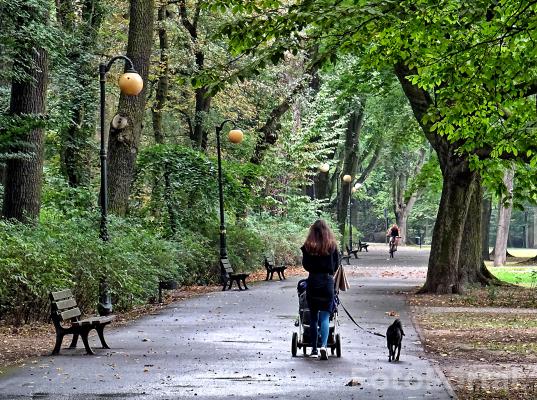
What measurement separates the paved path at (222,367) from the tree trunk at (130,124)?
226 inches

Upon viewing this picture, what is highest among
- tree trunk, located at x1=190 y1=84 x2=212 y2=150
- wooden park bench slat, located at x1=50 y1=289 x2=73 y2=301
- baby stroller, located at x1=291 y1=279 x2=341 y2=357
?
tree trunk, located at x1=190 y1=84 x2=212 y2=150

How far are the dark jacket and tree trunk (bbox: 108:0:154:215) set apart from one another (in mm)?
11754

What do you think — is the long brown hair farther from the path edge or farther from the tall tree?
the tall tree

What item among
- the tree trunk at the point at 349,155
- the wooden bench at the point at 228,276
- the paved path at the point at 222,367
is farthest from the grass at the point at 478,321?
the tree trunk at the point at 349,155

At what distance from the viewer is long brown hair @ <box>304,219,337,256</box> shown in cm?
1221

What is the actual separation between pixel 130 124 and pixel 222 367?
12.5 meters

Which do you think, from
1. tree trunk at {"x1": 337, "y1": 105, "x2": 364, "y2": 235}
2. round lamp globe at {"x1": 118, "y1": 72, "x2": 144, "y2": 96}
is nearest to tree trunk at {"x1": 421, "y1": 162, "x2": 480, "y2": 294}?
round lamp globe at {"x1": 118, "y1": 72, "x2": 144, "y2": 96}

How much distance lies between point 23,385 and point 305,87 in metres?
33.0

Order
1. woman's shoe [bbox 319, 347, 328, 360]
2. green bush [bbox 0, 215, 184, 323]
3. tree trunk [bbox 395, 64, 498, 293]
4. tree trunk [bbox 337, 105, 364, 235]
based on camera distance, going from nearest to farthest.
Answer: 1. woman's shoe [bbox 319, 347, 328, 360]
2. green bush [bbox 0, 215, 184, 323]
3. tree trunk [bbox 395, 64, 498, 293]
4. tree trunk [bbox 337, 105, 364, 235]

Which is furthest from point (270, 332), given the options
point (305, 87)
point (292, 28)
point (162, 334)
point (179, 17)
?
point (305, 87)

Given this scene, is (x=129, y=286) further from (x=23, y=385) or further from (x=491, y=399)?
(x=491, y=399)

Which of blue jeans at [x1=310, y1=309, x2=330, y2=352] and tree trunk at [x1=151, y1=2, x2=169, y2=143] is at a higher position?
Answer: tree trunk at [x1=151, y1=2, x2=169, y2=143]

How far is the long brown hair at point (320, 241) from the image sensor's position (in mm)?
12211

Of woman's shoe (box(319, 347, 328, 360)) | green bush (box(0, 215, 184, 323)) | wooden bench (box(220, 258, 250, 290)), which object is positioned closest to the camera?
woman's shoe (box(319, 347, 328, 360))
